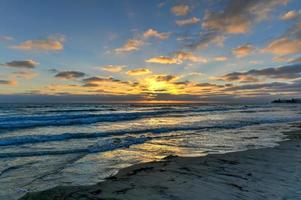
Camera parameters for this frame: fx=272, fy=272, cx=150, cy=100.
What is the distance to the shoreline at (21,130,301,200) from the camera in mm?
5586

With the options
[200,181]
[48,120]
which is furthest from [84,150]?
[48,120]

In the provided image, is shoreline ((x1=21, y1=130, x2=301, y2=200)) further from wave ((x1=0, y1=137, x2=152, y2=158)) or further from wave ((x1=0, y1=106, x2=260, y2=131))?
wave ((x1=0, y1=106, x2=260, y2=131))

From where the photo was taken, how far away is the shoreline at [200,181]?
559 centimetres

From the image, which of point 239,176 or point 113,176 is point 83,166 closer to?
point 113,176

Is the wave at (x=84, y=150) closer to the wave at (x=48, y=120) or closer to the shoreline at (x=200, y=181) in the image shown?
the shoreline at (x=200, y=181)

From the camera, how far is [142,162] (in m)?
8.97

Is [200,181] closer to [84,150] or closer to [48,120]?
[84,150]

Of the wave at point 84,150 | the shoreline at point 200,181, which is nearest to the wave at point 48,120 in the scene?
the wave at point 84,150

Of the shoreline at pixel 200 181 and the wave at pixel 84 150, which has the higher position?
the shoreline at pixel 200 181

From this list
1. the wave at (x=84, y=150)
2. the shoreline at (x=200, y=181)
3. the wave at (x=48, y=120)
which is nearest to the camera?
the shoreline at (x=200, y=181)

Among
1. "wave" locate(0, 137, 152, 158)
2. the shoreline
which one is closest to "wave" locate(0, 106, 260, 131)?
"wave" locate(0, 137, 152, 158)

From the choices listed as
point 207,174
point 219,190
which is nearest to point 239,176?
point 207,174

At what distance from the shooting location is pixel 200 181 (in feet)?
21.8

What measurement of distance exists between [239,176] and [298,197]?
179 cm
